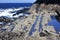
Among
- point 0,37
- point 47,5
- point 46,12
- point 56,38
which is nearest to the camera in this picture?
point 56,38

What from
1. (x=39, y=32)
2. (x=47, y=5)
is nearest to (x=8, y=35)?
(x=39, y=32)

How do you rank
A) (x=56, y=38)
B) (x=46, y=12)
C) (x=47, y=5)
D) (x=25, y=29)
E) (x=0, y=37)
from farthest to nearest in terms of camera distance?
(x=47, y=5) < (x=46, y=12) < (x=25, y=29) < (x=0, y=37) < (x=56, y=38)

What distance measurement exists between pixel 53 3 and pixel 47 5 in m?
1.50

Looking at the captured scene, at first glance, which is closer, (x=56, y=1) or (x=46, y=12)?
(x=46, y=12)

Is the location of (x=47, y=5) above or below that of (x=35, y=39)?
below

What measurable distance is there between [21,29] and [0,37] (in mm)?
4764

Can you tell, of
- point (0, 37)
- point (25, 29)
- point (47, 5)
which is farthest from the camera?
point (47, 5)

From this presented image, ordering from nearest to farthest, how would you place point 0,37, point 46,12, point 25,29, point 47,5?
point 0,37 < point 25,29 < point 46,12 < point 47,5

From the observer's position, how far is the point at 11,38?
83.8 feet

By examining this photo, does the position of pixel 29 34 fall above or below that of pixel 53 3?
above

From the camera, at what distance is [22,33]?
91.5 feet

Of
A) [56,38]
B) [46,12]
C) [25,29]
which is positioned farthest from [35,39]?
[46,12]

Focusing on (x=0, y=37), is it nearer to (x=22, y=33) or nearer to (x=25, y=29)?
(x=22, y=33)

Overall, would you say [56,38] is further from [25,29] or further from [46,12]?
[46,12]
